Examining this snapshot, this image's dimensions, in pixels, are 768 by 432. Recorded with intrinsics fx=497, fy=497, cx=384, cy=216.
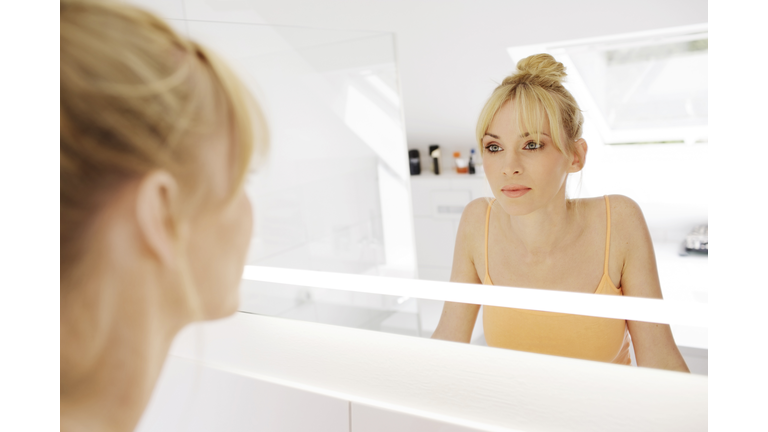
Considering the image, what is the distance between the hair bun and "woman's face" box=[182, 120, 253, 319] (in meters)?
0.50

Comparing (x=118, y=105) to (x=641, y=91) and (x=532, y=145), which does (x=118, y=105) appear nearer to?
(x=532, y=145)

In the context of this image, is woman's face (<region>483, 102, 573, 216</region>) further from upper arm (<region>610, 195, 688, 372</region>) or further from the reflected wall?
the reflected wall

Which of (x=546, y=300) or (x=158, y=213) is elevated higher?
(x=158, y=213)

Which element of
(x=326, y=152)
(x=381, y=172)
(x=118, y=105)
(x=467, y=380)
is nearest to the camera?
(x=118, y=105)

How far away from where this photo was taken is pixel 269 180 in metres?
1.26

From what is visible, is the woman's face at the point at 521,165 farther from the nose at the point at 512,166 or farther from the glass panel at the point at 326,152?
the glass panel at the point at 326,152

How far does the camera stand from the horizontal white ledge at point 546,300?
0.65m

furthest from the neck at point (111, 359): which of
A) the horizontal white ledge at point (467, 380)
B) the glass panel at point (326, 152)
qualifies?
the glass panel at point (326, 152)

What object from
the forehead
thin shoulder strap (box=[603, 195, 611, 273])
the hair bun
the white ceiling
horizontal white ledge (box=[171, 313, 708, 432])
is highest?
the white ceiling

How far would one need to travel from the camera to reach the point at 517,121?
0.74 meters

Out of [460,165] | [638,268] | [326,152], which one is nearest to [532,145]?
[460,165]

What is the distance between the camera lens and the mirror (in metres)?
0.74

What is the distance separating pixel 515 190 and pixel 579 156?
0.35 ft

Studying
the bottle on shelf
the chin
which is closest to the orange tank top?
the bottle on shelf
